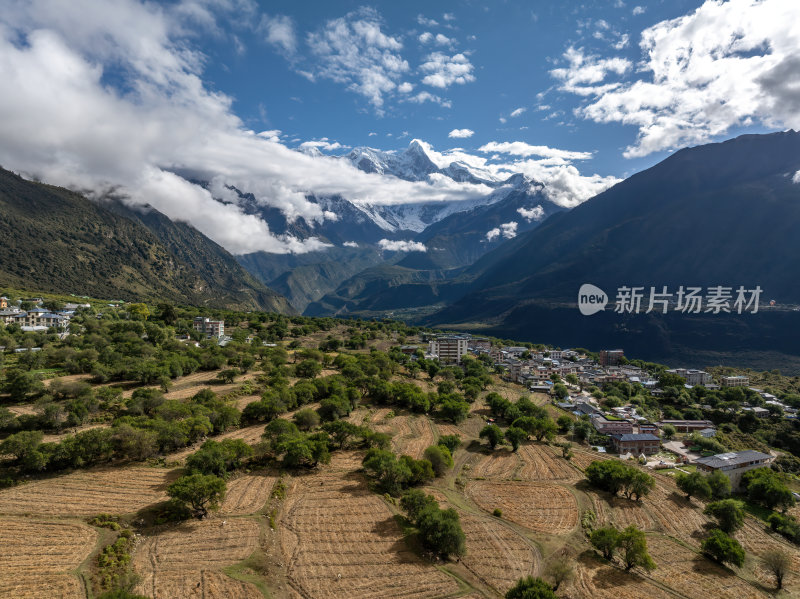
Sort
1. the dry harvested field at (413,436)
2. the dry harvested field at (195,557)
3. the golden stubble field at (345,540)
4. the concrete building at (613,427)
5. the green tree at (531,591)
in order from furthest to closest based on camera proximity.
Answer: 1. the concrete building at (613,427)
2. the dry harvested field at (413,436)
3. the golden stubble field at (345,540)
4. the dry harvested field at (195,557)
5. the green tree at (531,591)

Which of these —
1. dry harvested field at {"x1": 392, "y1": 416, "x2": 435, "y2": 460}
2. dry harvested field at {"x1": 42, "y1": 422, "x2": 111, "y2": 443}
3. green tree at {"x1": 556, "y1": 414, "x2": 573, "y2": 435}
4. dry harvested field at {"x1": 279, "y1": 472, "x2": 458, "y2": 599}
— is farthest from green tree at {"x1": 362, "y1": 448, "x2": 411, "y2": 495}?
green tree at {"x1": 556, "y1": 414, "x2": 573, "y2": 435}

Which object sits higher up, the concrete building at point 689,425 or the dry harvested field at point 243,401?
the concrete building at point 689,425

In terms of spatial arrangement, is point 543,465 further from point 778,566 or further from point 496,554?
point 778,566

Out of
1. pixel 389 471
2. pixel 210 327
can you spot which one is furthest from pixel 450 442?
pixel 210 327

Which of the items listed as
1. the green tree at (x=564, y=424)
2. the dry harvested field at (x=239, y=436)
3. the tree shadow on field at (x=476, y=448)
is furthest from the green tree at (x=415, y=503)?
the green tree at (x=564, y=424)

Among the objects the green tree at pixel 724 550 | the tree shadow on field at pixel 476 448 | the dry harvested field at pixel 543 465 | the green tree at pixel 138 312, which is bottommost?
the tree shadow on field at pixel 476 448

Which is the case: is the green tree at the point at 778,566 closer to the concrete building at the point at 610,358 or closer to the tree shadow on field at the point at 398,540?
the tree shadow on field at the point at 398,540

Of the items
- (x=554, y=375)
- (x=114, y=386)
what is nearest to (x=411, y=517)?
(x=114, y=386)
